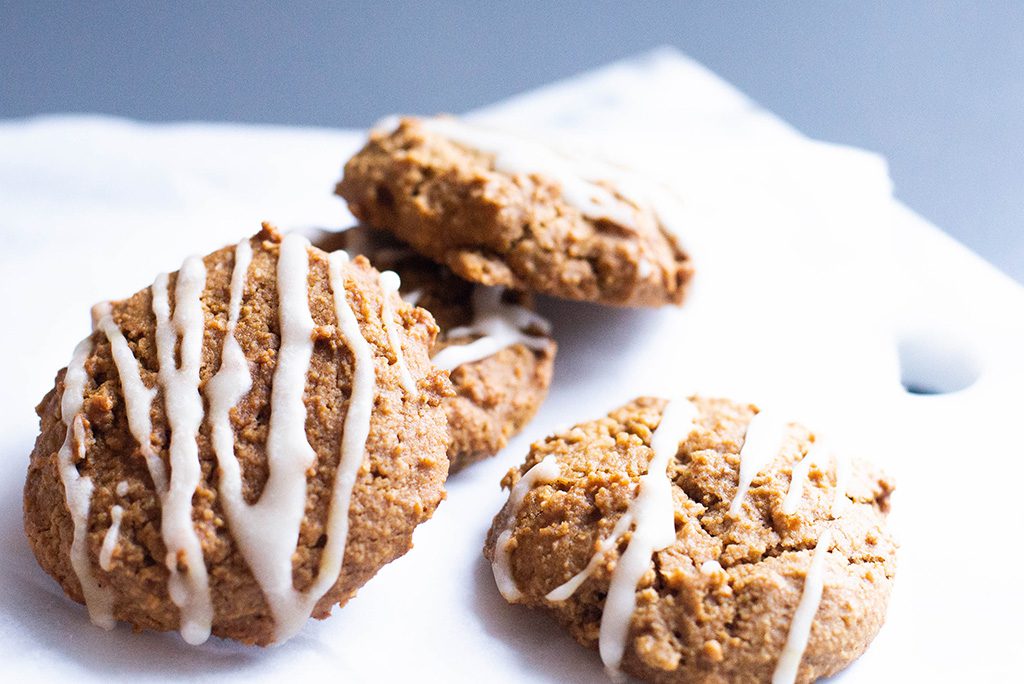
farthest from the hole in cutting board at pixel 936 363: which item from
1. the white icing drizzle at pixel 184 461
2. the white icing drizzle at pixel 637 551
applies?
the white icing drizzle at pixel 184 461

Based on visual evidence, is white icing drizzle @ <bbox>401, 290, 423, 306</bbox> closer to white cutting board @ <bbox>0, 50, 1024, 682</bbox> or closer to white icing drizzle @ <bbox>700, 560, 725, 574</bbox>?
white cutting board @ <bbox>0, 50, 1024, 682</bbox>

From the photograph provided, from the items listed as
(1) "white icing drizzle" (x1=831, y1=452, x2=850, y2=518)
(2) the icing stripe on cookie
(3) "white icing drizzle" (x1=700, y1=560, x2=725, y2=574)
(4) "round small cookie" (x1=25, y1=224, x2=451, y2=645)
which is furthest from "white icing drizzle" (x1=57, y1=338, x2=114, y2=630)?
(1) "white icing drizzle" (x1=831, y1=452, x2=850, y2=518)

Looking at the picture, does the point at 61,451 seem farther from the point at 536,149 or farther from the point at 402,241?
the point at 536,149

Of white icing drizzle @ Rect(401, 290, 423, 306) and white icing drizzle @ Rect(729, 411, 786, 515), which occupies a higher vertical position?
white icing drizzle @ Rect(729, 411, 786, 515)

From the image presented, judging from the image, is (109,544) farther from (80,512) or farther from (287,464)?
(287,464)

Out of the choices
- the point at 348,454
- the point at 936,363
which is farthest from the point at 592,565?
the point at 936,363
